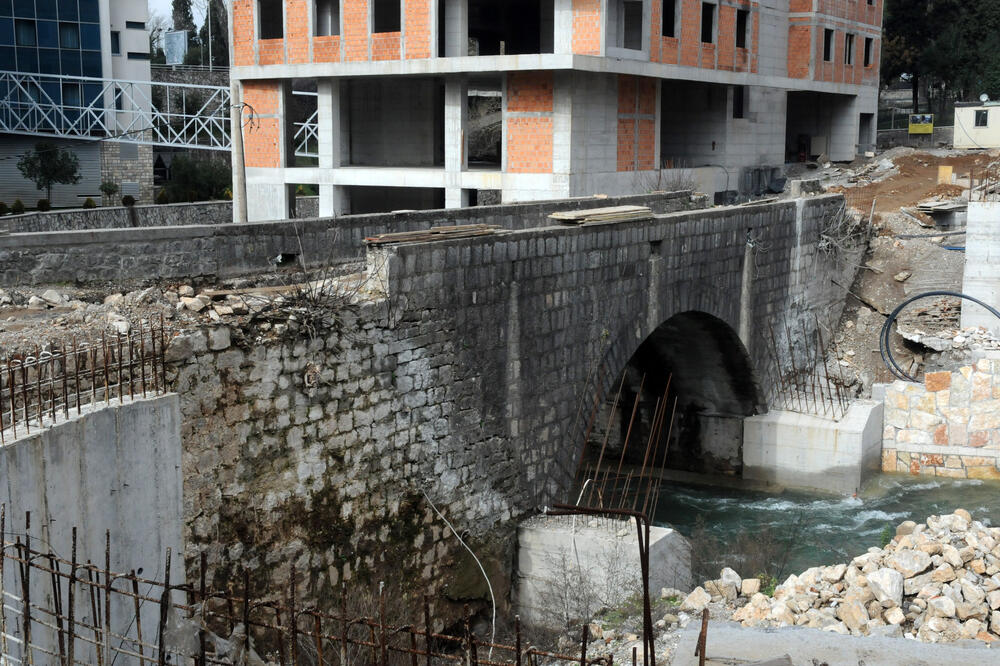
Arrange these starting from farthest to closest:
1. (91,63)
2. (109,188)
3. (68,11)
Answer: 1. (91,63)
2. (68,11)
3. (109,188)

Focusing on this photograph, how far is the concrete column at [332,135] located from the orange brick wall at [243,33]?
6.50ft

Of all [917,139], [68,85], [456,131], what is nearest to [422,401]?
[456,131]

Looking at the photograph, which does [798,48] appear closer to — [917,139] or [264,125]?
[917,139]

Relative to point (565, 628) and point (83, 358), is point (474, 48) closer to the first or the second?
point (565, 628)

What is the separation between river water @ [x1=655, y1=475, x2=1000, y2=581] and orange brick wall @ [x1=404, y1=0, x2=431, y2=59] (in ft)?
39.3

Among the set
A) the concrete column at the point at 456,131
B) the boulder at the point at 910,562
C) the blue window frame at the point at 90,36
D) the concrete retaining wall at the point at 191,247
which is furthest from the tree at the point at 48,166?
the boulder at the point at 910,562

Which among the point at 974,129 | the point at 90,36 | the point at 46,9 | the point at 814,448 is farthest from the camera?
the point at 974,129

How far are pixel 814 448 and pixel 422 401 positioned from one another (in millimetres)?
9703

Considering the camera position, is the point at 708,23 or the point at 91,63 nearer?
the point at 708,23

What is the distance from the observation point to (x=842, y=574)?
11.3m

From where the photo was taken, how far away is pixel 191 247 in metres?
11.7

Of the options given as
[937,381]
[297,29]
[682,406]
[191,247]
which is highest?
[297,29]

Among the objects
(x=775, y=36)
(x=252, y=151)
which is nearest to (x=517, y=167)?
(x=252, y=151)

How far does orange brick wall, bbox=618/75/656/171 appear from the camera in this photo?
26516mm
